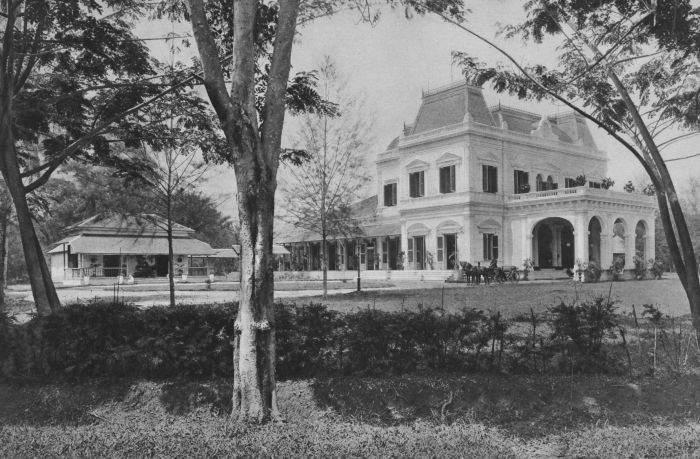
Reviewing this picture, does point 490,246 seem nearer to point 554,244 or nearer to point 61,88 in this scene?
point 554,244

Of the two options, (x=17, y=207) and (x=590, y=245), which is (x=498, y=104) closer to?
(x=590, y=245)

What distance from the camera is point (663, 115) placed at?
9.09 meters

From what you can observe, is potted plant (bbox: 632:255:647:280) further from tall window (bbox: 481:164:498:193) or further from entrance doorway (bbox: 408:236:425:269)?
entrance doorway (bbox: 408:236:425:269)

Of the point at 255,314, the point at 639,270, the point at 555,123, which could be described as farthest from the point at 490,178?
the point at 255,314

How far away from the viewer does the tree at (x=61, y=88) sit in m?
8.19

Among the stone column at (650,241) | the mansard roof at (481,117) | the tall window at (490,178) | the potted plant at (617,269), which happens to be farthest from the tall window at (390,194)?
the stone column at (650,241)

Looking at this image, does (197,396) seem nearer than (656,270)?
Yes

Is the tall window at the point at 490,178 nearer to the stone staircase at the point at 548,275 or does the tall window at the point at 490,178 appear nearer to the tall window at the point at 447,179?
the tall window at the point at 447,179

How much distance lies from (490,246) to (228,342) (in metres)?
25.9

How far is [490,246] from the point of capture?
1204 inches

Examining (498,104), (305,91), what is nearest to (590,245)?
(498,104)

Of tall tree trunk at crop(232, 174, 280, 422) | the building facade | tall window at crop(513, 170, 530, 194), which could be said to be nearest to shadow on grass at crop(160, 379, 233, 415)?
tall tree trunk at crop(232, 174, 280, 422)

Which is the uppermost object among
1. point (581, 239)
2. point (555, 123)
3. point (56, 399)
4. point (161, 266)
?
point (555, 123)

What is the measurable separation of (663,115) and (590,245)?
80.2ft
